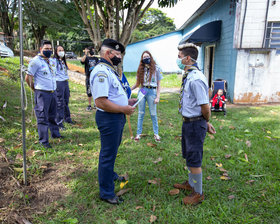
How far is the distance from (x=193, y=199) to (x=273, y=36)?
28.6ft

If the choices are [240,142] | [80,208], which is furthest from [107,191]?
[240,142]

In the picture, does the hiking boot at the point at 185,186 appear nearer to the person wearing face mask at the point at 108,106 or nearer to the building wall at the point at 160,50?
the person wearing face mask at the point at 108,106

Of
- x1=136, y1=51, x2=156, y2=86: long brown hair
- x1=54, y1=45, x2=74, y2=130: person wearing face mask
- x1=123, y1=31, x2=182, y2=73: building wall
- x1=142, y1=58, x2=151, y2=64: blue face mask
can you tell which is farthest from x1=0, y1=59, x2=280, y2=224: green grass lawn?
x1=123, y1=31, x2=182, y2=73: building wall

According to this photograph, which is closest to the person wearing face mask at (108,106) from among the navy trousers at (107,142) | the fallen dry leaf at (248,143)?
the navy trousers at (107,142)

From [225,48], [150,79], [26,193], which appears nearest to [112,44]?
[150,79]

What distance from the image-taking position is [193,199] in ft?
9.50

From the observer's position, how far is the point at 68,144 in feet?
15.6

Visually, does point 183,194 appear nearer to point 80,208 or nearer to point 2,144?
point 80,208

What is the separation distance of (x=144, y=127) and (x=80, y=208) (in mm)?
3459

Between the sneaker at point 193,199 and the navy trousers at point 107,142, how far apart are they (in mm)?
959

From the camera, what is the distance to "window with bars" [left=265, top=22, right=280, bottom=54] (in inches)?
351

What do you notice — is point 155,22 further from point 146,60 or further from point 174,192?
point 174,192

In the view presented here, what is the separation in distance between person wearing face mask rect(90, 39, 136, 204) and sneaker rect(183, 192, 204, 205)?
2.85 feet

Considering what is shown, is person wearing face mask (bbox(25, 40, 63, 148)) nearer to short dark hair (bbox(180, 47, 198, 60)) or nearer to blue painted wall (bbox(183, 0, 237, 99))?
short dark hair (bbox(180, 47, 198, 60))
